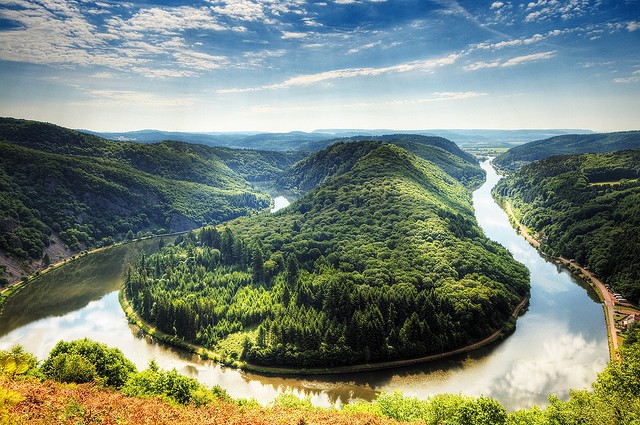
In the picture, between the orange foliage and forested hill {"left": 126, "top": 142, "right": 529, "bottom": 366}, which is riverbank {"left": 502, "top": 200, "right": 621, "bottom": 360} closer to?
forested hill {"left": 126, "top": 142, "right": 529, "bottom": 366}

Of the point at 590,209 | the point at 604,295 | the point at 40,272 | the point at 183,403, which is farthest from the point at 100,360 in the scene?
the point at 590,209

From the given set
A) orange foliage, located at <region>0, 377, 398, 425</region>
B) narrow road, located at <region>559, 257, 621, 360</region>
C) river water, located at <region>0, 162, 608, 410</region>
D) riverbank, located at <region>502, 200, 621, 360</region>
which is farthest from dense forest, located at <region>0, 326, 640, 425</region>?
narrow road, located at <region>559, 257, 621, 360</region>

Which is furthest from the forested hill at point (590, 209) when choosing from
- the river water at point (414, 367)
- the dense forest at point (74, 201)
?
the dense forest at point (74, 201)

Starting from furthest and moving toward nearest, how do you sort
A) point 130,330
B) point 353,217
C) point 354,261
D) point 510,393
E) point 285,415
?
point 353,217, point 354,261, point 130,330, point 510,393, point 285,415

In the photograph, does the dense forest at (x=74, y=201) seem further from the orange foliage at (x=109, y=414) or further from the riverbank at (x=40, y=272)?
the orange foliage at (x=109, y=414)

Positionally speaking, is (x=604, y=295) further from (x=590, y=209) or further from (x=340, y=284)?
(x=340, y=284)

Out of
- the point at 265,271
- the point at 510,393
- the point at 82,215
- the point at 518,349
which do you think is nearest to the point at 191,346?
the point at 265,271

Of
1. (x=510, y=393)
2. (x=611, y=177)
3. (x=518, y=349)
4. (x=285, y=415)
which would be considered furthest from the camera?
(x=611, y=177)

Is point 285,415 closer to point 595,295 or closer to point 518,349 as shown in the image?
point 518,349
